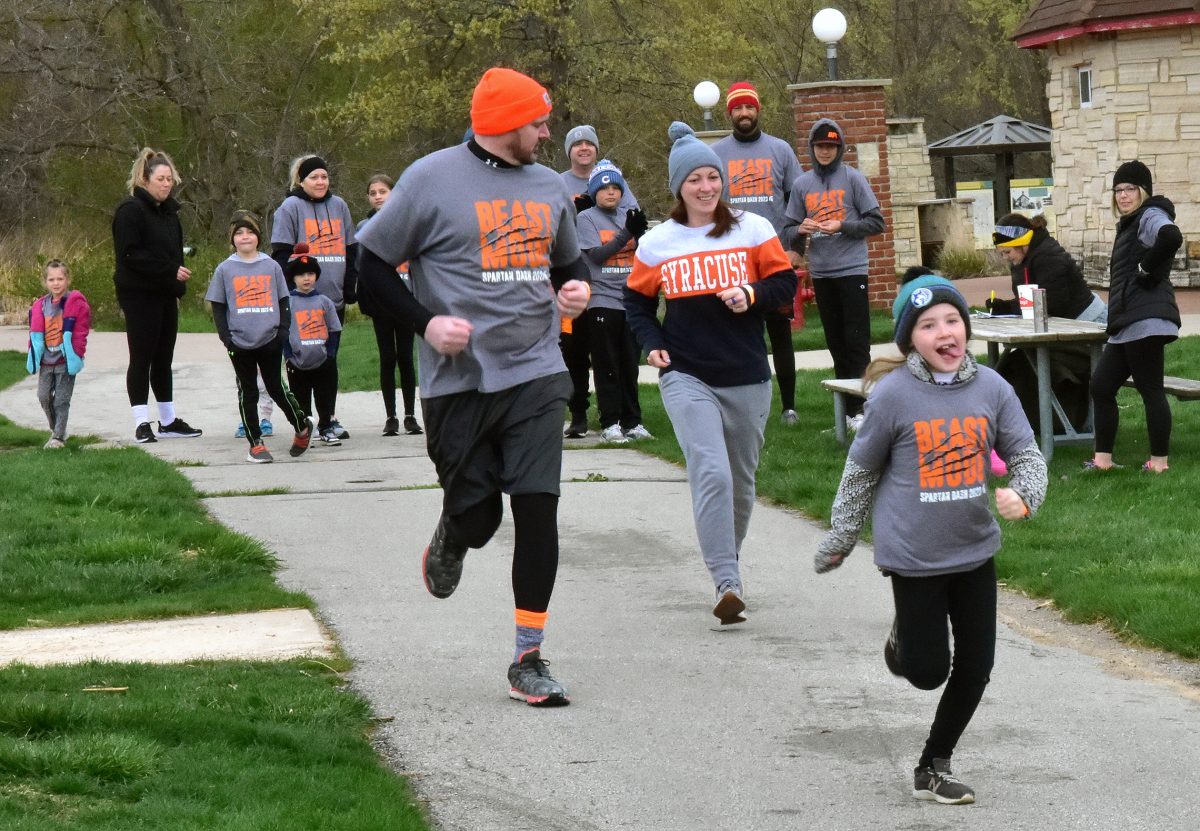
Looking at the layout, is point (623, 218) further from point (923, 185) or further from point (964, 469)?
point (923, 185)

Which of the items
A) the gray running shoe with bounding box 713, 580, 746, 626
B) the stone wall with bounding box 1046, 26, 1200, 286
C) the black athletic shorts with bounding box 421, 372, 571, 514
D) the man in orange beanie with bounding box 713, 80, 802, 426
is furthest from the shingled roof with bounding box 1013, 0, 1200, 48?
the black athletic shorts with bounding box 421, 372, 571, 514

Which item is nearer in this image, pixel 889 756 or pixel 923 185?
pixel 889 756

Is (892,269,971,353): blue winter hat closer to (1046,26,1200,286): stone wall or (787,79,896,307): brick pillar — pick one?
(787,79,896,307): brick pillar

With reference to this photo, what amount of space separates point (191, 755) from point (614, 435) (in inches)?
282

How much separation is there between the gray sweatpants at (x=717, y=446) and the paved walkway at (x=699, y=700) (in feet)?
1.05

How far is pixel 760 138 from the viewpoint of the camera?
38.4 ft

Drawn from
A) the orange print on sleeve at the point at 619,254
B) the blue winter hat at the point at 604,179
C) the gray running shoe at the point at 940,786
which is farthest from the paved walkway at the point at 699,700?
the blue winter hat at the point at 604,179

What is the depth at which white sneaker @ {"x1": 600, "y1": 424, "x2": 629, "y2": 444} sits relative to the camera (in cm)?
1177

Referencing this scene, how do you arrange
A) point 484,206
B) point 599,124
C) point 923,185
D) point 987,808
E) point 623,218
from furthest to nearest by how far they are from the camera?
point 599,124 < point 923,185 < point 623,218 < point 484,206 < point 987,808

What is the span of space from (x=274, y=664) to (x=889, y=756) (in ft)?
7.11

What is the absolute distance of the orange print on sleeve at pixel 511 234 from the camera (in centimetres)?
560

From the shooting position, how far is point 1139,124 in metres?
22.4

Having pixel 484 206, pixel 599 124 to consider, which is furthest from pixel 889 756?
pixel 599 124

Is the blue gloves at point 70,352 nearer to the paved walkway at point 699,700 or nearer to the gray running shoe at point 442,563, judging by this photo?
the paved walkway at point 699,700
